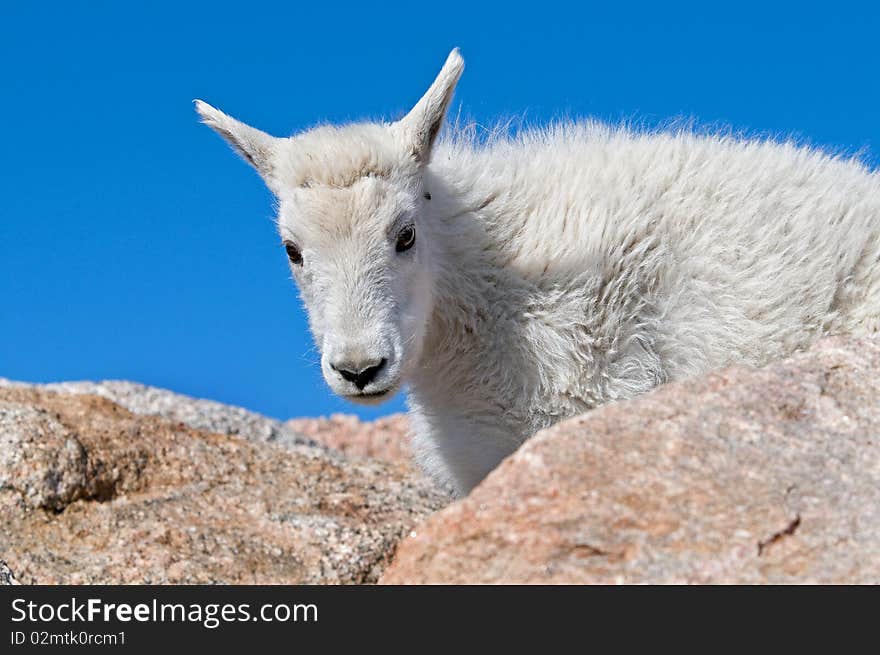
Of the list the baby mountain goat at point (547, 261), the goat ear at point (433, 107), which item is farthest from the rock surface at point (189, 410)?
the goat ear at point (433, 107)

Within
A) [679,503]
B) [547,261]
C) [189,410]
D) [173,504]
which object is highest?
[189,410]

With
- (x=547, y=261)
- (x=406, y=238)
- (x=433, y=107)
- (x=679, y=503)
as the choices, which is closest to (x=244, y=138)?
(x=433, y=107)

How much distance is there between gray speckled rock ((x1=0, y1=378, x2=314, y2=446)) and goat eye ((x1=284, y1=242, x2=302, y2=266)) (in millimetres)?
3984

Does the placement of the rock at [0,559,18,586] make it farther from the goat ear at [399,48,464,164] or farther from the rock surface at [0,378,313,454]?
the rock surface at [0,378,313,454]

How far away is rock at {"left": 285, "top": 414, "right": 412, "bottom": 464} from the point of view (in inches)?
531

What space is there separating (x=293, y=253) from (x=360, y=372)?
1195mm

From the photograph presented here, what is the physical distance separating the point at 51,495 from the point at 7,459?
411 millimetres

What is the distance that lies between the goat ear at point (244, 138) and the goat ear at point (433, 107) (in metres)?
0.99

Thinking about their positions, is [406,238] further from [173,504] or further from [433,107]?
[173,504]

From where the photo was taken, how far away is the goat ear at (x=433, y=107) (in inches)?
278

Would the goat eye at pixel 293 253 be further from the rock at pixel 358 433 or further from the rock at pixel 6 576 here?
the rock at pixel 358 433

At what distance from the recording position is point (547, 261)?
7.42 metres

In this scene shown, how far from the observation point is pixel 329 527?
7.32m
